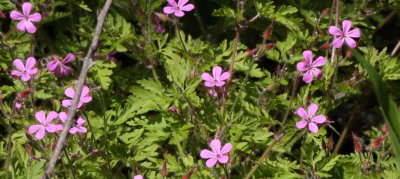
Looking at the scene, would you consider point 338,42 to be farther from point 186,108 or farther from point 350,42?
point 186,108

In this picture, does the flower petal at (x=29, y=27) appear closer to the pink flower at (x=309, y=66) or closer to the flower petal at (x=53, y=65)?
the flower petal at (x=53, y=65)

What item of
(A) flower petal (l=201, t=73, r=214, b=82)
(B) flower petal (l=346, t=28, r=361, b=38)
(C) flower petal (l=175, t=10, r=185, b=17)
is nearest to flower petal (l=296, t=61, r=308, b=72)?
(B) flower petal (l=346, t=28, r=361, b=38)

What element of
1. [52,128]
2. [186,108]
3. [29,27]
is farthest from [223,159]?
[29,27]

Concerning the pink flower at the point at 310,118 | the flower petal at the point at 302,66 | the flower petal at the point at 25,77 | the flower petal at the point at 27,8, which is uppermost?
the flower petal at the point at 302,66

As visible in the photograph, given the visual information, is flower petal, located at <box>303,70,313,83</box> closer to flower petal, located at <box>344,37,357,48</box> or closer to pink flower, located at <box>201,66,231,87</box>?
flower petal, located at <box>344,37,357,48</box>

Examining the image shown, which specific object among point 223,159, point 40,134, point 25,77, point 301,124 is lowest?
point 40,134

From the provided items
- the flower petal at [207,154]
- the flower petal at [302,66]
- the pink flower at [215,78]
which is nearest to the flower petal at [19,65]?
the pink flower at [215,78]

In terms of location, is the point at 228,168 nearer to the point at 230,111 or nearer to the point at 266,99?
the point at 230,111

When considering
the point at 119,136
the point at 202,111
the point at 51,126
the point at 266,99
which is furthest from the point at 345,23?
the point at 51,126

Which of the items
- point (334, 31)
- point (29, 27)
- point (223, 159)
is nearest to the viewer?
point (223, 159)
